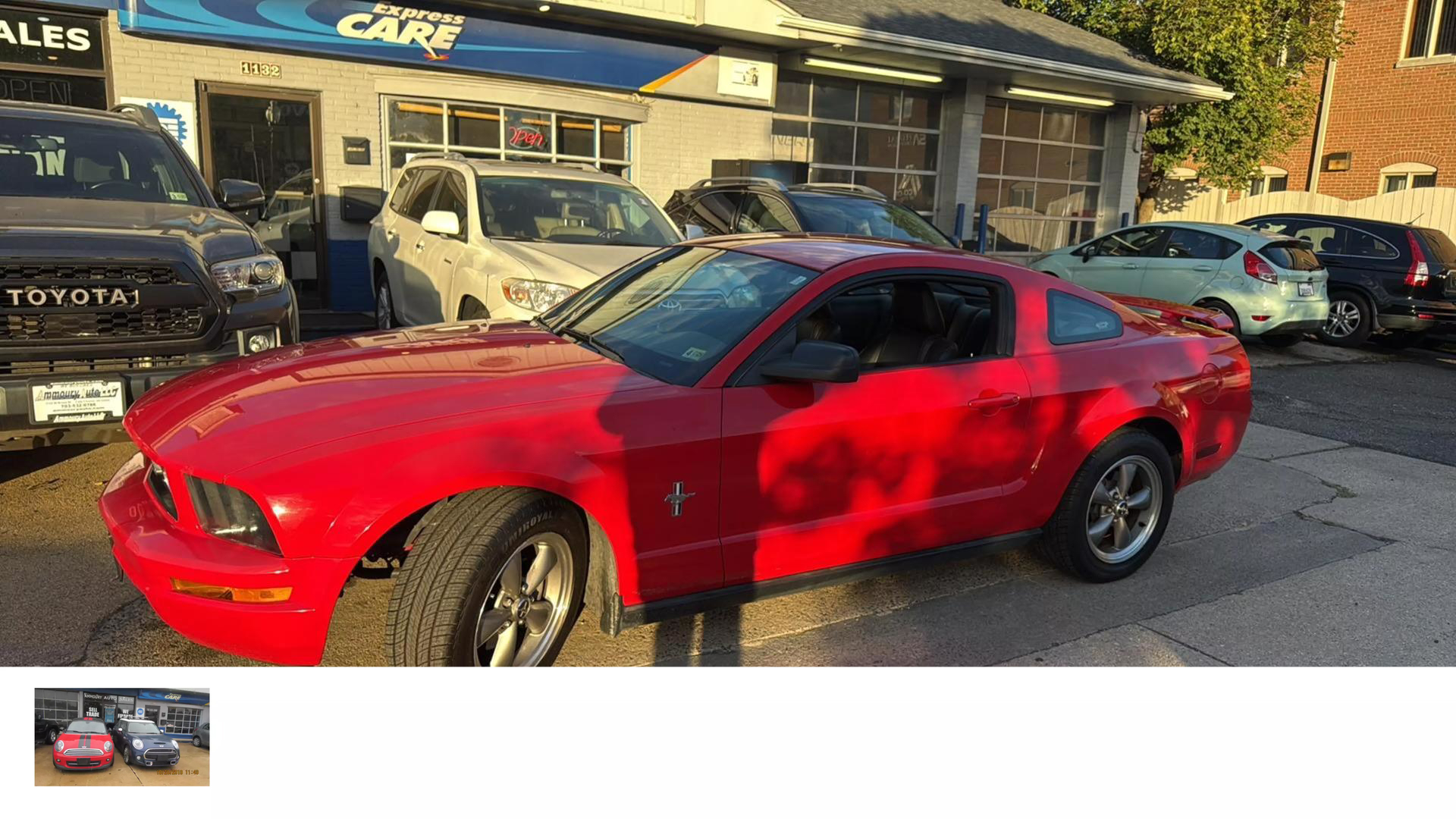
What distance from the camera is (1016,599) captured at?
4.43 metres

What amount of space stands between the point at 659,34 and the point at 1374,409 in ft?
30.3

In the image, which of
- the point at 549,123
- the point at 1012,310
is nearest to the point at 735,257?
the point at 1012,310

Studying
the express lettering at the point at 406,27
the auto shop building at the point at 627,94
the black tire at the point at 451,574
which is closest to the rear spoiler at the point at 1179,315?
the black tire at the point at 451,574

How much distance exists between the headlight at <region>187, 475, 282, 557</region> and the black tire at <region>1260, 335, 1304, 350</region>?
42.8ft

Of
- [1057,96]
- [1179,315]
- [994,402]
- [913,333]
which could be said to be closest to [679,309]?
[913,333]

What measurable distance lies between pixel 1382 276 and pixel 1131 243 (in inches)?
134

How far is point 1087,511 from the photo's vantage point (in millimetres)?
4445

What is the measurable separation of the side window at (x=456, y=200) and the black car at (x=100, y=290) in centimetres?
188

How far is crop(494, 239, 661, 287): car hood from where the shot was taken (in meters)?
6.55

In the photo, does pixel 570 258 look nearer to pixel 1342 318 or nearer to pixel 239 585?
pixel 239 585

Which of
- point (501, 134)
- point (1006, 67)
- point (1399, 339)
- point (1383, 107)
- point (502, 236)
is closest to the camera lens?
point (502, 236)
